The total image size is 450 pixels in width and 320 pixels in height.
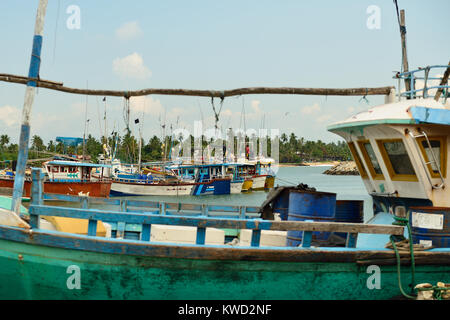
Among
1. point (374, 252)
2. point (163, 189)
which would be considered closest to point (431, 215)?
point (374, 252)

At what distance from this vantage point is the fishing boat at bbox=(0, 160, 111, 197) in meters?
34.2

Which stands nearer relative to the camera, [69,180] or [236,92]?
[236,92]

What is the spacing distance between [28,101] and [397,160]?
614 centimetres

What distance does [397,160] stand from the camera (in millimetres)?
6844

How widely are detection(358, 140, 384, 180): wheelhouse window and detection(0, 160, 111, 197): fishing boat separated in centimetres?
3080

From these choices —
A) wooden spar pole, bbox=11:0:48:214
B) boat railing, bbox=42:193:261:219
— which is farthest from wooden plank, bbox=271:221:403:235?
wooden spar pole, bbox=11:0:48:214

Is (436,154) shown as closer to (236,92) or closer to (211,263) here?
(236,92)

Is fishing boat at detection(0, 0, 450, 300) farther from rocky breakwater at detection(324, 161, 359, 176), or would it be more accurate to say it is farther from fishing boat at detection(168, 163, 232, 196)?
rocky breakwater at detection(324, 161, 359, 176)

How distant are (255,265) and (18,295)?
3.42m

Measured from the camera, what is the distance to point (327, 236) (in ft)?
23.4

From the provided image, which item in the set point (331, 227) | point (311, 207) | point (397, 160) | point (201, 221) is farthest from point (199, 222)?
point (397, 160)

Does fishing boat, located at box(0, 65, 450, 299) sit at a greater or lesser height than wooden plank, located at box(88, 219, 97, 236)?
lesser

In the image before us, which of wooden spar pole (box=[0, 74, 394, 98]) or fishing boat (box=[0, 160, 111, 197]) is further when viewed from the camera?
fishing boat (box=[0, 160, 111, 197])
